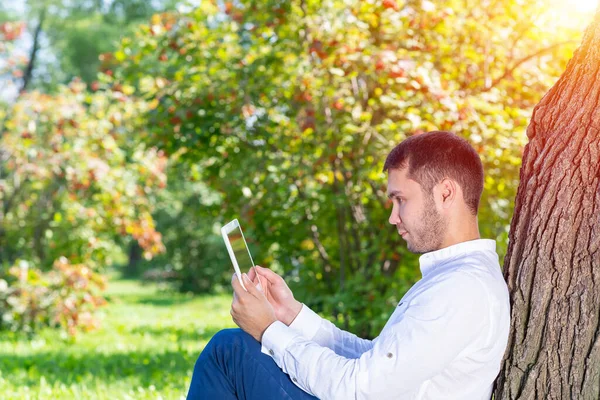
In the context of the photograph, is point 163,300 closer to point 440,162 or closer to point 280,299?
point 280,299

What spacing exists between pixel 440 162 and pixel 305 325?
0.81 meters

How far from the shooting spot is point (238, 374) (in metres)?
2.58

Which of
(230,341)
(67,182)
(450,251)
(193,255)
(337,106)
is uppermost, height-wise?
(337,106)

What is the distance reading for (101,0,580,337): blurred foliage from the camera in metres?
5.56

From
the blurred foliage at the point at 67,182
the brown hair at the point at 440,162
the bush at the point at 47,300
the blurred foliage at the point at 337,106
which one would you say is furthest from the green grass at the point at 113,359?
the brown hair at the point at 440,162

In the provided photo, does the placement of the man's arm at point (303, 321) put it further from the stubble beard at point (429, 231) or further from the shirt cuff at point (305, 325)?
the stubble beard at point (429, 231)

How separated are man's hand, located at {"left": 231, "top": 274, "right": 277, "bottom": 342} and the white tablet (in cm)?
4

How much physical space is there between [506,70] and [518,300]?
10.7 ft

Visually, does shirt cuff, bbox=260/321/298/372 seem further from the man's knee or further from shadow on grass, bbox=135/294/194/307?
shadow on grass, bbox=135/294/194/307

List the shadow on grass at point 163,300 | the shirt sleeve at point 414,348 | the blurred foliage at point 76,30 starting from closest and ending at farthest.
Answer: the shirt sleeve at point 414,348
the shadow on grass at point 163,300
the blurred foliage at point 76,30

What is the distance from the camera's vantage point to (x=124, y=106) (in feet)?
33.4

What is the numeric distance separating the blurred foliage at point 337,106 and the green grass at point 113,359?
1.39m

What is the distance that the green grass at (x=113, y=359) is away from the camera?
5.25 metres

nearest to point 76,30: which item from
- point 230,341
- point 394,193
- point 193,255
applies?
point 193,255
